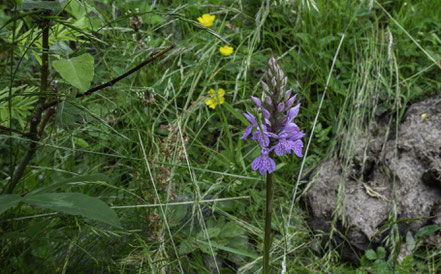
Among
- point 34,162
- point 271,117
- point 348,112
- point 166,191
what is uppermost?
point 271,117

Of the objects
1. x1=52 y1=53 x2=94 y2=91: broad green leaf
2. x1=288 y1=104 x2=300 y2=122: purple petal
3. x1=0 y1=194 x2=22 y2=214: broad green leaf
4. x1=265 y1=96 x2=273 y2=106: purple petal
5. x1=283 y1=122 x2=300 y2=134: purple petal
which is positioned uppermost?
x1=52 y1=53 x2=94 y2=91: broad green leaf

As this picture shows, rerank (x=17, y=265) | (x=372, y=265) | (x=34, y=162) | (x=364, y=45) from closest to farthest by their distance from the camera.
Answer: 1. (x=17, y=265)
2. (x=372, y=265)
3. (x=34, y=162)
4. (x=364, y=45)

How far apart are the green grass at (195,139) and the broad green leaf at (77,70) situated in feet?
0.81

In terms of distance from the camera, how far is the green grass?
6.05 ft

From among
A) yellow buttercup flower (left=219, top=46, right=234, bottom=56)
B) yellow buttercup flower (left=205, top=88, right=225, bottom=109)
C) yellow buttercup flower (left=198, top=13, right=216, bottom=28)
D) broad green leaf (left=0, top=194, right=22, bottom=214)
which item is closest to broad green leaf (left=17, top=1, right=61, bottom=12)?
broad green leaf (left=0, top=194, right=22, bottom=214)

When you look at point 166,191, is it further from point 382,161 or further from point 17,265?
point 382,161

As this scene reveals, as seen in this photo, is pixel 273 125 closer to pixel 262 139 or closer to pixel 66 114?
pixel 262 139

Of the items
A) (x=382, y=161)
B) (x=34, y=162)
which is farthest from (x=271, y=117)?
(x=34, y=162)

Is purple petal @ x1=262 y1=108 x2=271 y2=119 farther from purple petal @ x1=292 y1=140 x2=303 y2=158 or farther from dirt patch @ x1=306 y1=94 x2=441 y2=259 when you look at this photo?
dirt patch @ x1=306 y1=94 x2=441 y2=259

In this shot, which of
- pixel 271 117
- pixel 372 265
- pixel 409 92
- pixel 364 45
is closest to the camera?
Answer: pixel 271 117

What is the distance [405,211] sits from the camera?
2.24m

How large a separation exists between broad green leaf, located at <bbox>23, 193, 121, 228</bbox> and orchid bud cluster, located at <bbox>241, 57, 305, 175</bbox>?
47 centimetres

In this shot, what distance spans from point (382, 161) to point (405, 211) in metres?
0.33

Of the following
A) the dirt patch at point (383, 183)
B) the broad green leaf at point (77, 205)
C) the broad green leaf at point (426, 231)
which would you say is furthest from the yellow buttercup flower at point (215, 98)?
the broad green leaf at point (77, 205)
